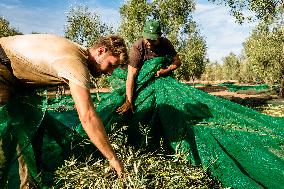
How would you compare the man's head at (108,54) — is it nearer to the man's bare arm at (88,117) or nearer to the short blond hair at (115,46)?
the short blond hair at (115,46)

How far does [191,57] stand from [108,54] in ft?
122

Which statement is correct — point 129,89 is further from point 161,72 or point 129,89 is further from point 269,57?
point 269,57

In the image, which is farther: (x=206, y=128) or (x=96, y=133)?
(x=206, y=128)

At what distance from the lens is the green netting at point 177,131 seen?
4.20m

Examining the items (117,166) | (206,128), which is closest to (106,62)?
(117,166)

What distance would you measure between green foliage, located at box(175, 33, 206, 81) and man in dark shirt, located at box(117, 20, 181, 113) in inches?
1266

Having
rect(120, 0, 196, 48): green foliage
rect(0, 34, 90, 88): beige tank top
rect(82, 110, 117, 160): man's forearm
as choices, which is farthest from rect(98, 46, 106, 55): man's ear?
rect(120, 0, 196, 48): green foliage

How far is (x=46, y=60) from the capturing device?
10.9ft

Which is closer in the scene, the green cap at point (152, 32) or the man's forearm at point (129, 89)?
the man's forearm at point (129, 89)

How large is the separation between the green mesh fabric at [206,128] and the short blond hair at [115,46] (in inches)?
42.8

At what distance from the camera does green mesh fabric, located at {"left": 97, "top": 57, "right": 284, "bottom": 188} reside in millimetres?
4395

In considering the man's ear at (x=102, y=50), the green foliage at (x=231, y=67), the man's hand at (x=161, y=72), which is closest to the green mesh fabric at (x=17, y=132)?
the man's ear at (x=102, y=50)

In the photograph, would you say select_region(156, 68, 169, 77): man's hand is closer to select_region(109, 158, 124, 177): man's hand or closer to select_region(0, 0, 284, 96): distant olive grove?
select_region(109, 158, 124, 177): man's hand

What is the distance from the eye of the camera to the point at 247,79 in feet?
296
